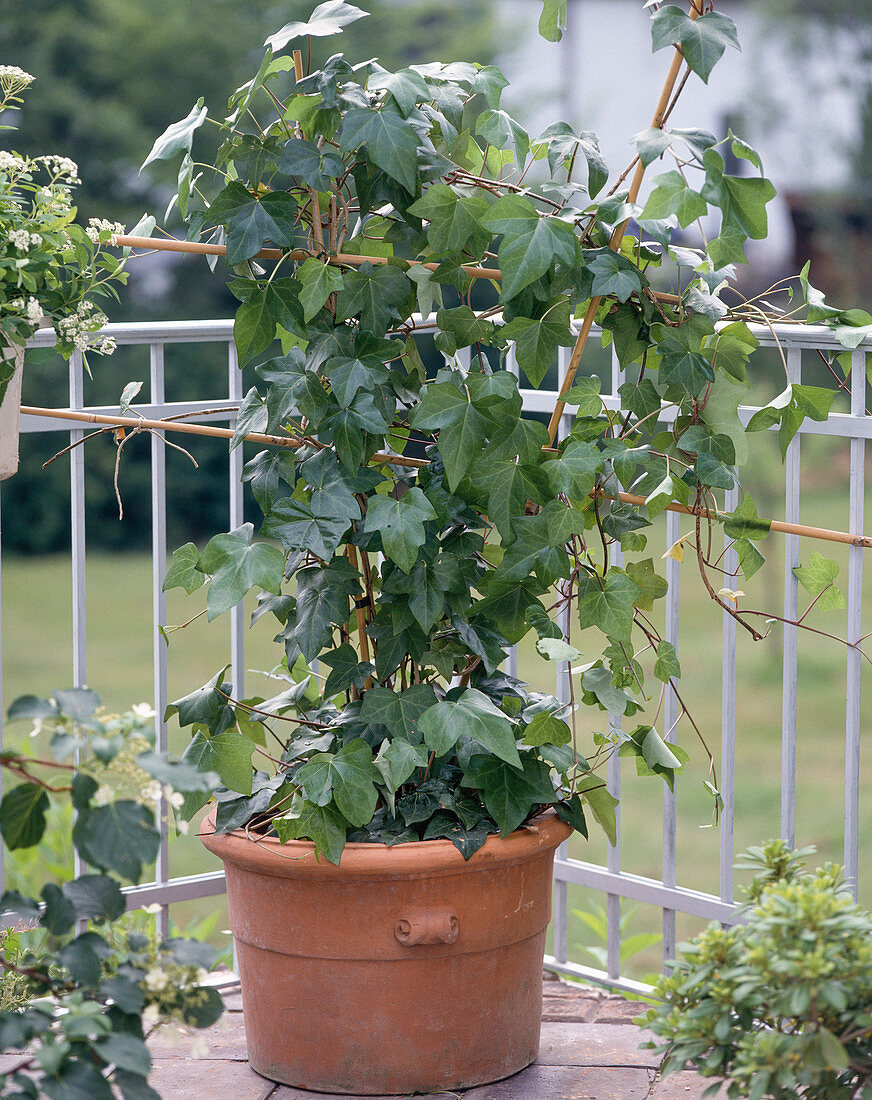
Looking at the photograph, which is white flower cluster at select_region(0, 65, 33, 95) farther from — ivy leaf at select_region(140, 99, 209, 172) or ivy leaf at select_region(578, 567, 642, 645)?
ivy leaf at select_region(578, 567, 642, 645)

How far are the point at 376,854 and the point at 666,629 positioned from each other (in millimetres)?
678

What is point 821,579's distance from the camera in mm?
1703

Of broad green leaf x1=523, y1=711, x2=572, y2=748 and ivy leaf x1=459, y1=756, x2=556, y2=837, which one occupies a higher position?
broad green leaf x1=523, y1=711, x2=572, y2=748

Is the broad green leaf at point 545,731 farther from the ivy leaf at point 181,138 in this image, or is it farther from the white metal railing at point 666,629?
the ivy leaf at point 181,138

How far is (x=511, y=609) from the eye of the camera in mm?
1658

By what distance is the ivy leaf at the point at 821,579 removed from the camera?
5.55 ft

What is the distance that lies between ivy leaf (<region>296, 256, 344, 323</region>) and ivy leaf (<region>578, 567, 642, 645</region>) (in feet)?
1.63

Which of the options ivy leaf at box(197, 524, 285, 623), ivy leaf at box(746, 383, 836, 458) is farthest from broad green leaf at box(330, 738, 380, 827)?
ivy leaf at box(746, 383, 836, 458)

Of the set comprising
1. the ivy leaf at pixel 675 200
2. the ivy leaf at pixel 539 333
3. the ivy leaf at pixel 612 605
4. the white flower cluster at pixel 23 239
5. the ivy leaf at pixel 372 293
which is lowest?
the ivy leaf at pixel 612 605

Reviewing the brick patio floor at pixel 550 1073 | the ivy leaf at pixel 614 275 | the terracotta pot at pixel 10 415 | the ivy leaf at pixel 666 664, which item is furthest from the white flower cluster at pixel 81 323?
the brick patio floor at pixel 550 1073

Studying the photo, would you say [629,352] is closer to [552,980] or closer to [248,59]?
[552,980]

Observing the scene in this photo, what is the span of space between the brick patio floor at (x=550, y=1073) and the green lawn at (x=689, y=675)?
89.5 inches

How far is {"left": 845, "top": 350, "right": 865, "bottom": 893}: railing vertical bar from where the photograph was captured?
1793 mm

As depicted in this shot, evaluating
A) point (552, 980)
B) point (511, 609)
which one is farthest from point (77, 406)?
point (552, 980)
